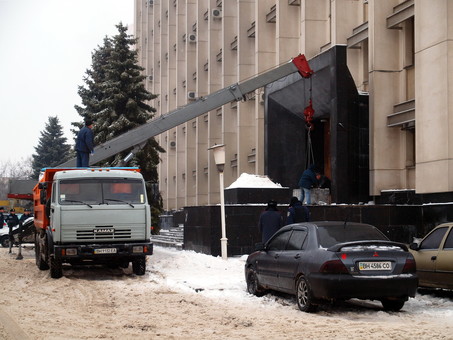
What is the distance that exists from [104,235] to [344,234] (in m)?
7.27

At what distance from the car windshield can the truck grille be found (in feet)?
22.2

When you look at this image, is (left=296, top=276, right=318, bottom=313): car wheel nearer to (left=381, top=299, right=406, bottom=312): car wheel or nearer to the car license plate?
the car license plate

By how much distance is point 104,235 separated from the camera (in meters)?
17.9

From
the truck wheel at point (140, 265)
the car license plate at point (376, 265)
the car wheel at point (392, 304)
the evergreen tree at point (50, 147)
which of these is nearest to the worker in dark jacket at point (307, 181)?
the truck wheel at point (140, 265)

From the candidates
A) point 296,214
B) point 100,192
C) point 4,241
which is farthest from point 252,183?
point 4,241

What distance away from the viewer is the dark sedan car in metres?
11.4

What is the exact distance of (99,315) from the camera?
11516 mm

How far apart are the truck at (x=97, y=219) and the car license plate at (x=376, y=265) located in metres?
7.70

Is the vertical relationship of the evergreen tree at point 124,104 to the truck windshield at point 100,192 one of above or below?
above

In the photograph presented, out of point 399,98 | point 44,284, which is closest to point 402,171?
point 399,98

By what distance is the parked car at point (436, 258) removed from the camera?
12773mm

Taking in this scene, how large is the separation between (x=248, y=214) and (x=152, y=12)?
51480mm

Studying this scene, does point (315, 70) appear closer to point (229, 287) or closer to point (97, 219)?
point (97, 219)

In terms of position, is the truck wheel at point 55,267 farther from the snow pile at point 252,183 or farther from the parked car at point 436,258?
the snow pile at point 252,183
